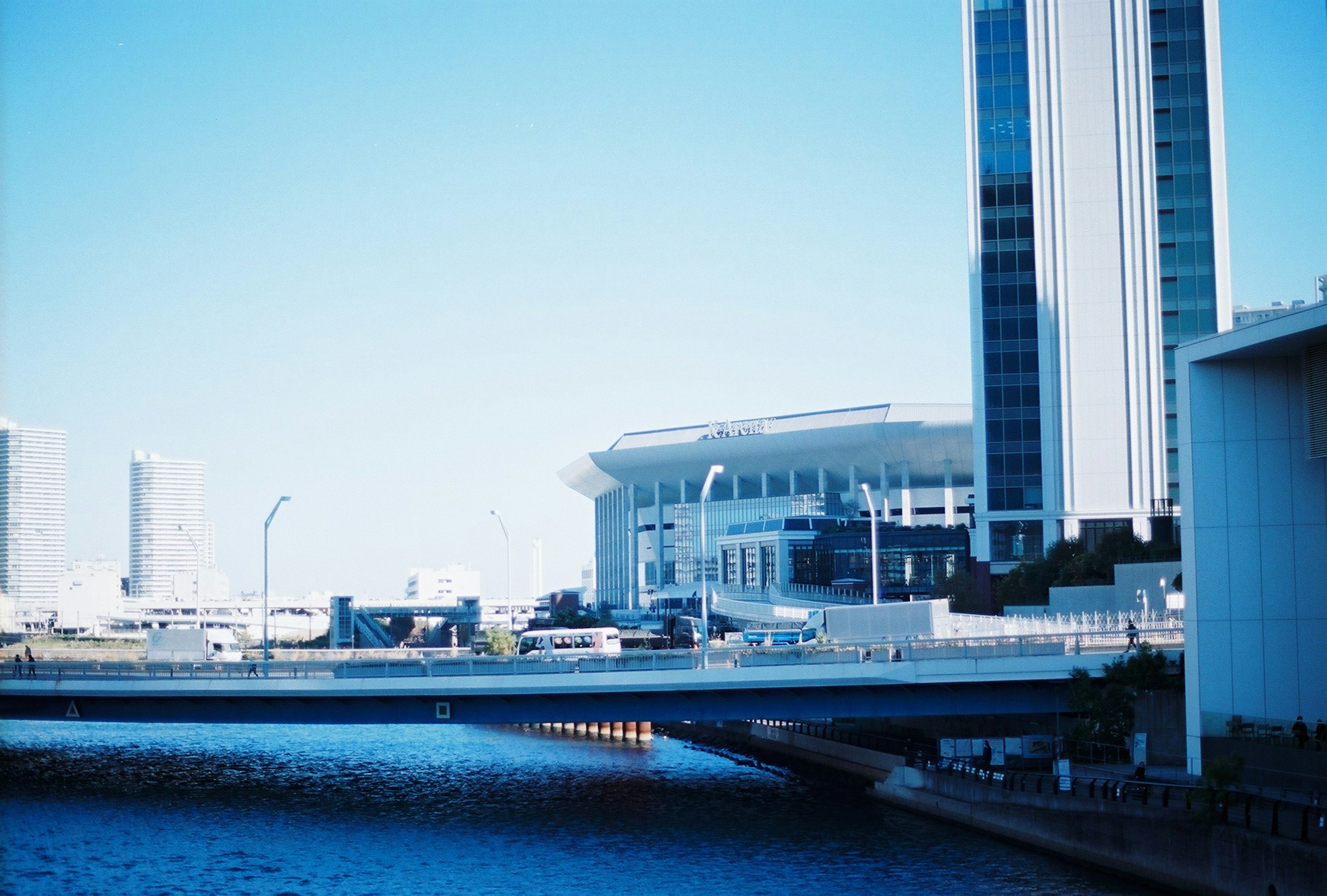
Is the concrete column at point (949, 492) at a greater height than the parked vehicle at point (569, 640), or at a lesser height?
greater

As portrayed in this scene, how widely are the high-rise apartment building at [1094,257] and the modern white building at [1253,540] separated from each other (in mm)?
54878

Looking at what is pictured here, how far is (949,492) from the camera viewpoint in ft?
599

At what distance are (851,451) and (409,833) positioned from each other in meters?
141

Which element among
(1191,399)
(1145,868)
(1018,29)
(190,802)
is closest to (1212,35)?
(1018,29)

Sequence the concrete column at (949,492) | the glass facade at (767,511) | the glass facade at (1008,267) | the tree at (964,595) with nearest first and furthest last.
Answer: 1. the tree at (964,595)
2. the glass facade at (1008,267)
3. the concrete column at (949,492)
4. the glass facade at (767,511)

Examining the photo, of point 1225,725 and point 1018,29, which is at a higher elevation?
point 1018,29

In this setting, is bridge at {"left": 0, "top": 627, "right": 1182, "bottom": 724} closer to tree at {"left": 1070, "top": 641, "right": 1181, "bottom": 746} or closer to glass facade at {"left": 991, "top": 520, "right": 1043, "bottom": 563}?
tree at {"left": 1070, "top": 641, "right": 1181, "bottom": 746}

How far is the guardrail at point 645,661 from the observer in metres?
51.8

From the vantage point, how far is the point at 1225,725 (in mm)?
43688

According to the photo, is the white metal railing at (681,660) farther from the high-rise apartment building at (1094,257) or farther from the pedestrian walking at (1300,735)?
the high-rise apartment building at (1094,257)

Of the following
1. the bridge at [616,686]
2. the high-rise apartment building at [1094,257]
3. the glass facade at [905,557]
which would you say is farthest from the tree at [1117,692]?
the glass facade at [905,557]

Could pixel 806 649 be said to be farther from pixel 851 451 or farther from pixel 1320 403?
pixel 851 451

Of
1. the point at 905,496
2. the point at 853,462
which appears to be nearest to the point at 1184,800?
the point at 905,496

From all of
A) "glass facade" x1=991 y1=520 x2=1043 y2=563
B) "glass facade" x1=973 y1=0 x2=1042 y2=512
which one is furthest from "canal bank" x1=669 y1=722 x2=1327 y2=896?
"glass facade" x1=973 y1=0 x2=1042 y2=512
